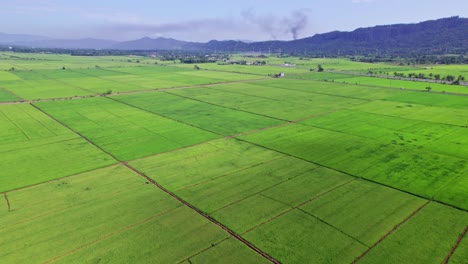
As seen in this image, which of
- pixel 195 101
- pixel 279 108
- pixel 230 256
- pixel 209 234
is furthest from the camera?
pixel 195 101

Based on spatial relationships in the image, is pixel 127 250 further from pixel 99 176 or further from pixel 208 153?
pixel 208 153

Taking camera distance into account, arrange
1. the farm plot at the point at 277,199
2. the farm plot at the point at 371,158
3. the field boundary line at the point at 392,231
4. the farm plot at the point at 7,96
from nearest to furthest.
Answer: the field boundary line at the point at 392,231 < the farm plot at the point at 277,199 < the farm plot at the point at 371,158 < the farm plot at the point at 7,96

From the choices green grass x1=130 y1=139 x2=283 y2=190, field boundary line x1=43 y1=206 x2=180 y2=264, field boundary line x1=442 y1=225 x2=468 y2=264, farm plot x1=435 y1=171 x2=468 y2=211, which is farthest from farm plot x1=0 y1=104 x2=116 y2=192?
farm plot x1=435 y1=171 x2=468 y2=211

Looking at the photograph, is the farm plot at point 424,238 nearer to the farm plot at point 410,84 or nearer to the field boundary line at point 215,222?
the field boundary line at point 215,222

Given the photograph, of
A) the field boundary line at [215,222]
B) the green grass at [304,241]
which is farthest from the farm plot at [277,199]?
the green grass at [304,241]

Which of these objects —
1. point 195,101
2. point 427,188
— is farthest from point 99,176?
point 195,101

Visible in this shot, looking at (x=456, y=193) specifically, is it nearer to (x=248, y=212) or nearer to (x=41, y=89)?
(x=248, y=212)

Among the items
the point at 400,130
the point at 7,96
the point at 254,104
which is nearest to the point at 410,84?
the point at 400,130
